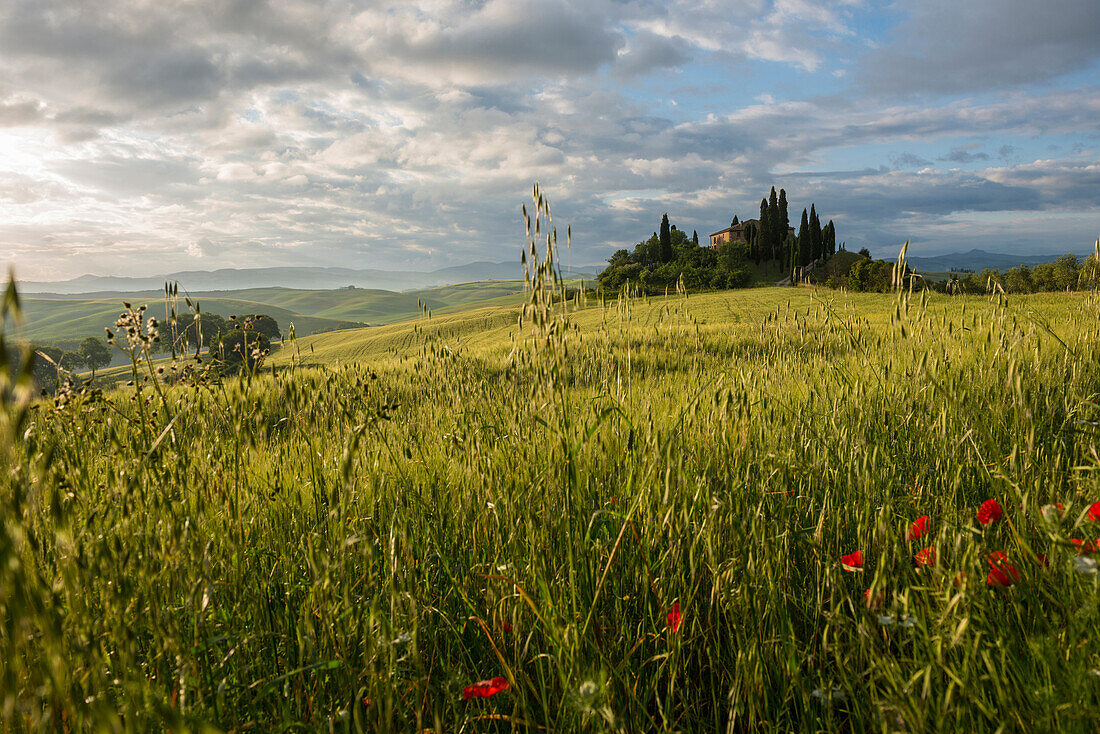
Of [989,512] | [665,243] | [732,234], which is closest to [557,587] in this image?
[989,512]

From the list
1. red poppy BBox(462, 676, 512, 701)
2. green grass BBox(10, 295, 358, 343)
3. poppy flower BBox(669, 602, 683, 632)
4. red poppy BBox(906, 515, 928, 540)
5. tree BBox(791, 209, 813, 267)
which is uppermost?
tree BBox(791, 209, 813, 267)

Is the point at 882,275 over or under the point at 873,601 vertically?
over

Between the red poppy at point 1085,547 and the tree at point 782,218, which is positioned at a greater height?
the tree at point 782,218

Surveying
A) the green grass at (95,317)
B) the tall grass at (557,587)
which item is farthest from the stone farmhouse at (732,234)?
the tall grass at (557,587)

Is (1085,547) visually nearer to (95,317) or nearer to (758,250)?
(758,250)

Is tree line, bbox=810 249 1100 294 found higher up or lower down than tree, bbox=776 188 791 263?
lower down

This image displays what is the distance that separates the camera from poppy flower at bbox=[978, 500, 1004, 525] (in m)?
1.76

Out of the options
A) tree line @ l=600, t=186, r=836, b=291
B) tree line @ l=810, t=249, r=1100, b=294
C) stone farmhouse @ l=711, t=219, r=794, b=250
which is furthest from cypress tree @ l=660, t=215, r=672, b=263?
stone farmhouse @ l=711, t=219, r=794, b=250

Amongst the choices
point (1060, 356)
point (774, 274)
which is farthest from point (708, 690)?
point (774, 274)

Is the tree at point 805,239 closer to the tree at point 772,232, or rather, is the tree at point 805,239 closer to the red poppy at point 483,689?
the tree at point 772,232

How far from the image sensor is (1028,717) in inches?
48.9

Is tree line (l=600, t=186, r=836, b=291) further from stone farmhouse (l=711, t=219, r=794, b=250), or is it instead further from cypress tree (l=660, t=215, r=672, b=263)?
stone farmhouse (l=711, t=219, r=794, b=250)

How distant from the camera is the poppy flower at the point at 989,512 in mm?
1756

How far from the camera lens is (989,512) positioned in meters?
1.78
